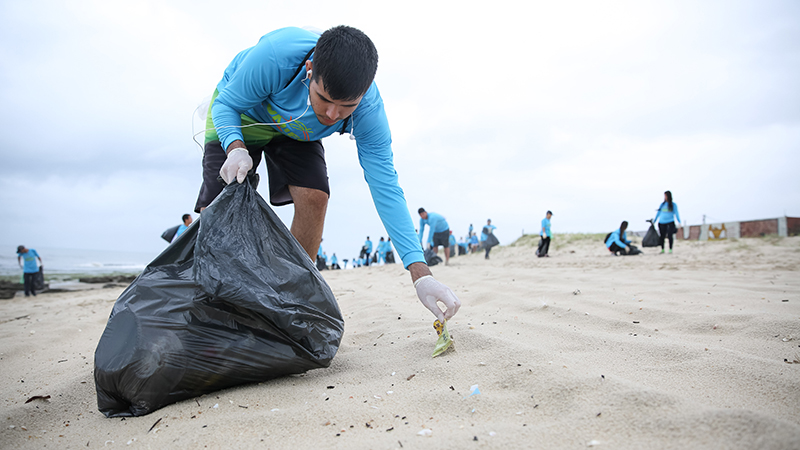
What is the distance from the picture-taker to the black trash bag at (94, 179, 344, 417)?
1220 millimetres

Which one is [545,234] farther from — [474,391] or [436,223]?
[474,391]

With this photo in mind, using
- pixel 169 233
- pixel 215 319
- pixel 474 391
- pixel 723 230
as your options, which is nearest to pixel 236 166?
pixel 215 319

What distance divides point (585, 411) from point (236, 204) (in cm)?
131

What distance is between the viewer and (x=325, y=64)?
139 centimetres

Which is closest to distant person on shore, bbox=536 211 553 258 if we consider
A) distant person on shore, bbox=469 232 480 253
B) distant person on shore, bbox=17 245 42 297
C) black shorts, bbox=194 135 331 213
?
distant person on shore, bbox=469 232 480 253

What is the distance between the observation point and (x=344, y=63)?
1367 millimetres

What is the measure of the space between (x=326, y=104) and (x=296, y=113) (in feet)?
1.01

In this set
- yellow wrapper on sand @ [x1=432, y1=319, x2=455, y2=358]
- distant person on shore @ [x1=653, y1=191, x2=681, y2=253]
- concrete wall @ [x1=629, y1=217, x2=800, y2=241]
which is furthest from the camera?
concrete wall @ [x1=629, y1=217, x2=800, y2=241]

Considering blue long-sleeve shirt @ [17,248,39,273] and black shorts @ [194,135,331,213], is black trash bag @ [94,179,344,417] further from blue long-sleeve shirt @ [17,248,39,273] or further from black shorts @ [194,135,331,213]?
blue long-sleeve shirt @ [17,248,39,273]

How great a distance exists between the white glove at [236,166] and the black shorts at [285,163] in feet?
1.30

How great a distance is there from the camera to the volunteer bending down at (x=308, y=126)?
1436mm

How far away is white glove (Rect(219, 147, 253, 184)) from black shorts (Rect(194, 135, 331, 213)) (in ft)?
1.30

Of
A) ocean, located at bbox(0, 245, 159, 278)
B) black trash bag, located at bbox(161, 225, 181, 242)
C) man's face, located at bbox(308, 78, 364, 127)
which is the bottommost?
ocean, located at bbox(0, 245, 159, 278)

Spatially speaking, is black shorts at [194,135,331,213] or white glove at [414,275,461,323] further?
black shorts at [194,135,331,213]
